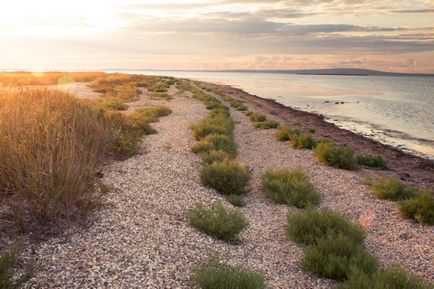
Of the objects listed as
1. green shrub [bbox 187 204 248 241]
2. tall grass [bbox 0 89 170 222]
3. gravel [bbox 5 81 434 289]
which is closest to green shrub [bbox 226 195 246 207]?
gravel [bbox 5 81 434 289]

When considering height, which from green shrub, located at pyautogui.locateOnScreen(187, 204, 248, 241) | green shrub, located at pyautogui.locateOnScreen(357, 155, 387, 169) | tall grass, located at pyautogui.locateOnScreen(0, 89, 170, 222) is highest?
tall grass, located at pyautogui.locateOnScreen(0, 89, 170, 222)

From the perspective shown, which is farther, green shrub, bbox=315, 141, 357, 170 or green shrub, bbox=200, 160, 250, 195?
green shrub, bbox=315, 141, 357, 170

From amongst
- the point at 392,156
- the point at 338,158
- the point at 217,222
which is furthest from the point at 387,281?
the point at 392,156

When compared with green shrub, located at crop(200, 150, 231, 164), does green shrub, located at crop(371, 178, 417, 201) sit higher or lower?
lower

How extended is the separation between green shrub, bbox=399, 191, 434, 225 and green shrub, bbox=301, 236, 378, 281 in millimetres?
3313

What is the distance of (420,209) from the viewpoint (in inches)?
355

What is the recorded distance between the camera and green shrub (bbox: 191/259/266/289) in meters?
4.75

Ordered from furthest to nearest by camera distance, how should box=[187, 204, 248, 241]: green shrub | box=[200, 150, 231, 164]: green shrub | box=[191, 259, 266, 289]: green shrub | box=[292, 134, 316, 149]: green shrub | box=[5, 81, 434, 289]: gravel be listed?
Result: box=[292, 134, 316, 149]: green shrub
box=[200, 150, 231, 164]: green shrub
box=[187, 204, 248, 241]: green shrub
box=[5, 81, 434, 289]: gravel
box=[191, 259, 266, 289]: green shrub

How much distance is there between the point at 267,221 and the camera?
27.4ft

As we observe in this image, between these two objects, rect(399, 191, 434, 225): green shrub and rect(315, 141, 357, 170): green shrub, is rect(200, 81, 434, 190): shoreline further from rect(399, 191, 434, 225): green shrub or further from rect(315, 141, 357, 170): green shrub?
rect(399, 191, 434, 225): green shrub

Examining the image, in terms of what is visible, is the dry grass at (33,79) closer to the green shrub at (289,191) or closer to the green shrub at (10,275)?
the green shrub at (289,191)

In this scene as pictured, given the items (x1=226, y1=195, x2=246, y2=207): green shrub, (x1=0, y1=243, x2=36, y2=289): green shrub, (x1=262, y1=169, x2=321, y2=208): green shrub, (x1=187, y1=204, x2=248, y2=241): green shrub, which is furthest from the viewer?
(x1=262, y1=169, x2=321, y2=208): green shrub

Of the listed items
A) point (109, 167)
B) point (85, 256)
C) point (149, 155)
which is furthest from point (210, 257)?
point (149, 155)

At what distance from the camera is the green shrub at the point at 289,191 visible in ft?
31.4
